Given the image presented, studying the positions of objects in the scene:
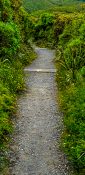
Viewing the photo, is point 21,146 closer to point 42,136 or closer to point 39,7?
point 42,136

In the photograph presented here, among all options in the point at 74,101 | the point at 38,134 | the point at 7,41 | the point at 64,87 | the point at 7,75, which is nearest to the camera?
the point at 38,134

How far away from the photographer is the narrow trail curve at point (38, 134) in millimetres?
12828

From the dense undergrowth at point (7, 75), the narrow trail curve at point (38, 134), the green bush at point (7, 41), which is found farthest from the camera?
the green bush at point (7, 41)

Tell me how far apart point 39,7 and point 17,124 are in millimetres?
144849

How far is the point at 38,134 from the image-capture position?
1555 cm

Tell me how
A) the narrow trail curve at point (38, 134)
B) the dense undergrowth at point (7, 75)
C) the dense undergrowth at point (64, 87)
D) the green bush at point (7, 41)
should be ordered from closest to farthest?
the narrow trail curve at point (38, 134), the dense undergrowth at point (64, 87), the dense undergrowth at point (7, 75), the green bush at point (7, 41)

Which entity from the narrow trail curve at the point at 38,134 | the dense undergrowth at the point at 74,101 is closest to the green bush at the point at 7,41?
the narrow trail curve at the point at 38,134

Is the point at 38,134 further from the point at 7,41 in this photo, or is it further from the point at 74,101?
the point at 7,41

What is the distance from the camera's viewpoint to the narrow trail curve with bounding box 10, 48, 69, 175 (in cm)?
1283

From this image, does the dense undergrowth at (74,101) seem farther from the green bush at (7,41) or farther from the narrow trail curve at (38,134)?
the green bush at (7,41)

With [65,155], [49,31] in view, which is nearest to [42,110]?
[65,155]

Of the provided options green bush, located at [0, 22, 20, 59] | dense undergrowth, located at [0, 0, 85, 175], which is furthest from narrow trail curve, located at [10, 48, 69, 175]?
green bush, located at [0, 22, 20, 59]

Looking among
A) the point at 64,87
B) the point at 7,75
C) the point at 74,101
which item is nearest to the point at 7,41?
the point at 7,75

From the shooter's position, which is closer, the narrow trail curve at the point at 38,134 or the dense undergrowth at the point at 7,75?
the narrow trail curve at the point at 38,134
